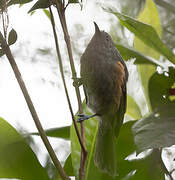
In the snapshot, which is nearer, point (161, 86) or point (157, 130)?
point (157, 130)

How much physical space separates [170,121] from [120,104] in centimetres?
60

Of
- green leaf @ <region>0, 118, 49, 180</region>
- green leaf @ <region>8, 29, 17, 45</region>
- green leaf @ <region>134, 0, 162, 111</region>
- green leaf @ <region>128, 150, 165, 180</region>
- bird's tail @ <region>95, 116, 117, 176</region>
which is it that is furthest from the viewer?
green leaf @ <region>134, 0, 162, 111</region>

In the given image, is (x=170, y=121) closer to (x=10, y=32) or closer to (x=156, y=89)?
(x=156, y=89)

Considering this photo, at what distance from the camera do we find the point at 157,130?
2.74 feet

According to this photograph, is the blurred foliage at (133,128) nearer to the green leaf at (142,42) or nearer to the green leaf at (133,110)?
the green leaf at (142,42)

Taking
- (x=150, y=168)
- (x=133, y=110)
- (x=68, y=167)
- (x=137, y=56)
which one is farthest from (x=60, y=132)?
(x=150, y=168)

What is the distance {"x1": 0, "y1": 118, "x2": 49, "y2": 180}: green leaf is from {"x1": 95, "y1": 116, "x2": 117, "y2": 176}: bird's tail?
19 cm

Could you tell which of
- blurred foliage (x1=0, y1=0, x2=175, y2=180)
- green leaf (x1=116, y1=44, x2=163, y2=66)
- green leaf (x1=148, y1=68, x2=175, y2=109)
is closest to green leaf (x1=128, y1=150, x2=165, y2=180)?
blurred foliage (x1=0, y1=0, x2=175, y2=180)

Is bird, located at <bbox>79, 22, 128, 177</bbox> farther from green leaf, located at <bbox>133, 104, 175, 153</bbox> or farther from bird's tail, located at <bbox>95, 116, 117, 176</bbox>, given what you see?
green leaf, located at <bbox>133, 104, 175, 153</bbox>

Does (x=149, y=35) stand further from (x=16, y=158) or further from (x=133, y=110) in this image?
(x=16, y=158)

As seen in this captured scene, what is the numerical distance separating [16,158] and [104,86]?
566 millimetres

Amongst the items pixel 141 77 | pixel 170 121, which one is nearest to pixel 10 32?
pixel 170 121

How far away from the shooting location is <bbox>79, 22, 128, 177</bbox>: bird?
142cm

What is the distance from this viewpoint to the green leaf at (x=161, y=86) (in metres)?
1.00
